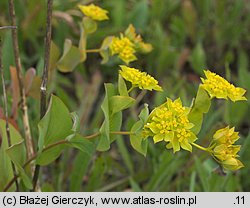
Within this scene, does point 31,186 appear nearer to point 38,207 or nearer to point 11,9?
point 38,207

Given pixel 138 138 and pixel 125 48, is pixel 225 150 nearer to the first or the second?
pixel 138 138

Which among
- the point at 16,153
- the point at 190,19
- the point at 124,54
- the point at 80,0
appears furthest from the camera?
the point at 190,19

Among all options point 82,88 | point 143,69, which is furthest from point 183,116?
point 143,69

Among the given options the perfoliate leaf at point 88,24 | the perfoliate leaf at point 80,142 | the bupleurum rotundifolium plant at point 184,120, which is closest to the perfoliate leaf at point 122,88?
the bupleurum rotundifolium plant at point 184,120

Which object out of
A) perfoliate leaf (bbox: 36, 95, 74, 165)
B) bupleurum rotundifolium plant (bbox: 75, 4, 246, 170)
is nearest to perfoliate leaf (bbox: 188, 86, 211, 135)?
bupleurum rotundifolium plant (bbox: 75, 4, 246, 170)

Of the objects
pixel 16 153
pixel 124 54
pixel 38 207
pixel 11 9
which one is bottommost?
pixel 38 207

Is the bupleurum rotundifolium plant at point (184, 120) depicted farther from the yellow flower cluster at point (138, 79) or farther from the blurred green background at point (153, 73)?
the blurred green background at point (153, 73)

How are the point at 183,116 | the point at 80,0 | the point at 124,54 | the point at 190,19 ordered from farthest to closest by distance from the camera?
the point at 190,19
the point at 80,0
the point at 124,54
the point at 183,116

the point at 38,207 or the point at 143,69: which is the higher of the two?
the point at 38,207

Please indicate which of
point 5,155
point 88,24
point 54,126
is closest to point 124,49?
point 88,24
